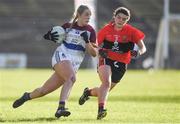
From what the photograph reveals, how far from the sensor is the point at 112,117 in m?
13.0

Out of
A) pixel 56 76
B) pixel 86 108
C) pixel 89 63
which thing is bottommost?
pixel 89 63

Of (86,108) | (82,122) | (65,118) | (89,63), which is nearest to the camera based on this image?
(82,122)

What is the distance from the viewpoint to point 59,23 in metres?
45.5

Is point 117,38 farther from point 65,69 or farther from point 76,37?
point 65,69

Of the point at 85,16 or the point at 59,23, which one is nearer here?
the point at 85,16

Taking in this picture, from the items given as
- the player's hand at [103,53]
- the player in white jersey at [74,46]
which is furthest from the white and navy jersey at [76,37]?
the player's hand at [103,53]

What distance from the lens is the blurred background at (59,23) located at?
145 ft

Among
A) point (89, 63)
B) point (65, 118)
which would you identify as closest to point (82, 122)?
point (65, 118)

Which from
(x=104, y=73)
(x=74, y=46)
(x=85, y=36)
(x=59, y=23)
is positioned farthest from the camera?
(x=59, y=23)

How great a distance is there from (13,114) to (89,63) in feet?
98.5

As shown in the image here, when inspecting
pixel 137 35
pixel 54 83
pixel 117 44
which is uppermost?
pixel 137 35

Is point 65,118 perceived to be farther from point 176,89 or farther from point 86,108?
point 176,89

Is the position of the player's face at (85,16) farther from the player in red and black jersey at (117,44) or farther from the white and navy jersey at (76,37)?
the player in red and black jersey at (117,44)

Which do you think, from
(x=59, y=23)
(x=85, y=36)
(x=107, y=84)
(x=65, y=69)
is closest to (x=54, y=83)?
(x=65, y=69)
